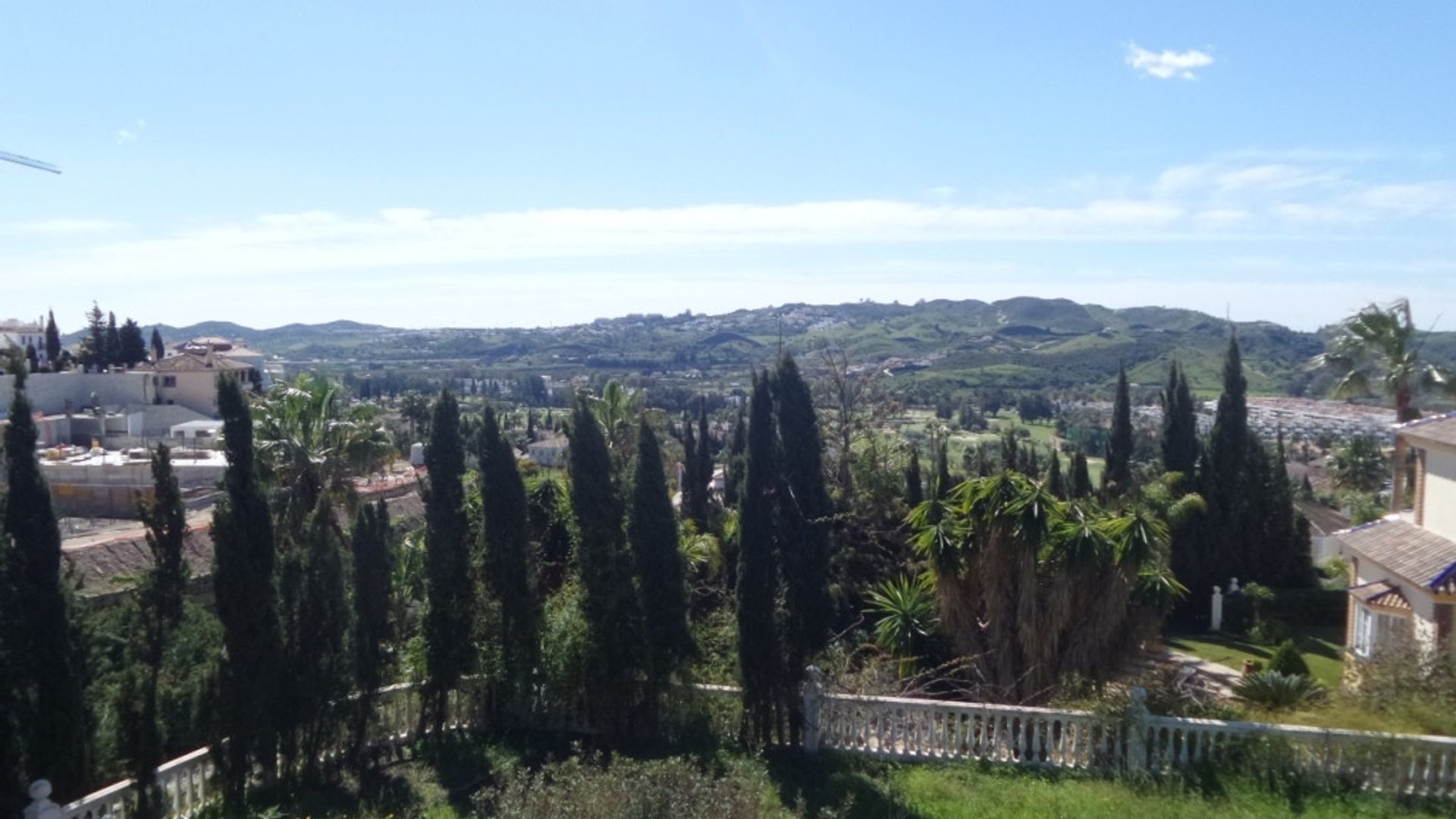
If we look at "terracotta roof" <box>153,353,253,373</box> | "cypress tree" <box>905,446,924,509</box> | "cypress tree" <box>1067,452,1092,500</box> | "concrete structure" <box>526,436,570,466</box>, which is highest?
"terracotta roof" <box>153,353,253,373</box>

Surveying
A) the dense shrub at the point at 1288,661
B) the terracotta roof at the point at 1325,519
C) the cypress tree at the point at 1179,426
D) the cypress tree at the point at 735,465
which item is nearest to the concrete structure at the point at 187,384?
the cypress tree at the point at 735,465

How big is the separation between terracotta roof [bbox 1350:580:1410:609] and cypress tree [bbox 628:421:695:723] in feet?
32.9

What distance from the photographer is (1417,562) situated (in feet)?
44.9

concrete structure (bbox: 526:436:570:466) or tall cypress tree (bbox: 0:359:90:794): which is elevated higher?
tall cypress tree (bbox: 0:359:90:794)

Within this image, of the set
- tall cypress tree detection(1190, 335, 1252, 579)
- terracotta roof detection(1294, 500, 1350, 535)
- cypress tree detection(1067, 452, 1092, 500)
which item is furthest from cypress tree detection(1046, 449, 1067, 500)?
terracotta roof detection(1294, 500, 1350, 535)

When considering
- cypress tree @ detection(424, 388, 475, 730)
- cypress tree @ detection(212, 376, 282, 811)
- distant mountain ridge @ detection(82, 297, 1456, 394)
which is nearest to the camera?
cypress tree @ detection(212, 376, 282, 811)

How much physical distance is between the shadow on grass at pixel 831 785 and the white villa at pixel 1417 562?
678 centimetres

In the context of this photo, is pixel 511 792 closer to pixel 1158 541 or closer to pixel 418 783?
pixel 418 783

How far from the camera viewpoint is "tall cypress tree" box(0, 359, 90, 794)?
746 centimetres

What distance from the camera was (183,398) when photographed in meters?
41.0

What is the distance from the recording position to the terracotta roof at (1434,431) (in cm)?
1396

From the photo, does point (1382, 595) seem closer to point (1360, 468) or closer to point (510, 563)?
point (510, 563)

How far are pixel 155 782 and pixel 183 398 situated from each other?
37583 millimetres

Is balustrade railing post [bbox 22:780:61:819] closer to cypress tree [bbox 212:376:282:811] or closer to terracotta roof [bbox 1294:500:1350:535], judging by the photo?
cypress tree [bbox 212:376:282:811]
